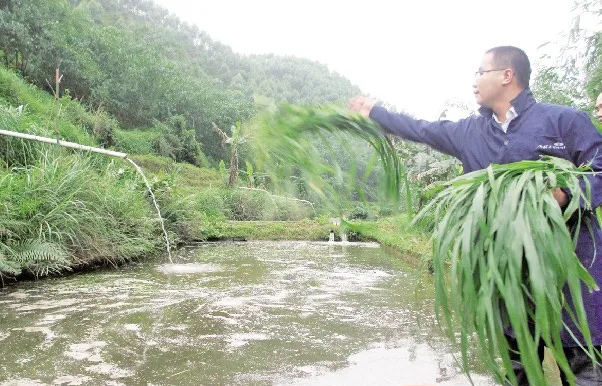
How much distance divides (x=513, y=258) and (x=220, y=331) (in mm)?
2948

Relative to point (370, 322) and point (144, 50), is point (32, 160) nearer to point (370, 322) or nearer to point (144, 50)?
point (370, 322)

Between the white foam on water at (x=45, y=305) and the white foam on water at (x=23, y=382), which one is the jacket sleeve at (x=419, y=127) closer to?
the white foam on water at (x=23, y=382)

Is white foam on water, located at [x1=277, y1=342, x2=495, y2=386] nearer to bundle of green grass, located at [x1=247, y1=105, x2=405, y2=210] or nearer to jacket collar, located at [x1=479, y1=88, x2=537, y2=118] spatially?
bundle of green grass, located at [x1=247, y1=105, x2=405, y2=210]

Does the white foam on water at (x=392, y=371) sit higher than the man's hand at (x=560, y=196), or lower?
lower

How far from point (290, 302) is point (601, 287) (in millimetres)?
3724

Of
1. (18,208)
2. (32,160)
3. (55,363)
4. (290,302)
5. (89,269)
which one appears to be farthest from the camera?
(32,160)

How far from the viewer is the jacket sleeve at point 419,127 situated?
1728 millimetres

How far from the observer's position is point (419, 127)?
1.73 m

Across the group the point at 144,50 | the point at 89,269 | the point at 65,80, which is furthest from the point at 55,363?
the point at 144,50

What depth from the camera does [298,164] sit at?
1.83 metres

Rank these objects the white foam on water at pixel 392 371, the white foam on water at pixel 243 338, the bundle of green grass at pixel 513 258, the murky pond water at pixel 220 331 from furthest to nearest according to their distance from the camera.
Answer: the white foam on water at pixel 243 338 → the murky pond water at pixel 220 331 → the white foam on water at pixel 392 371 → the bundle of green grass at pixel 513 258

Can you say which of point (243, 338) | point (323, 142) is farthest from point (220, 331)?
point (323, 142)

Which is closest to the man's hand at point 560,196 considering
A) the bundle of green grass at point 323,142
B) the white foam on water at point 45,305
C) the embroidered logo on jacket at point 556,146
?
the embroidered logo on jacket at point 556,146

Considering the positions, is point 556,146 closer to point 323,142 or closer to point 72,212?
point 323,142
